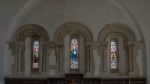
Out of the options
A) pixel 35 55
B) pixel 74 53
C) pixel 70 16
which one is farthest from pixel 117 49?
pixel 35 55

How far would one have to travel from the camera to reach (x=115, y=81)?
1819cm

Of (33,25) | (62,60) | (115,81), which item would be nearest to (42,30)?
(33,25)

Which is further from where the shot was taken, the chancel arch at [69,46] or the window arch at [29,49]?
the window arch at [29,49]

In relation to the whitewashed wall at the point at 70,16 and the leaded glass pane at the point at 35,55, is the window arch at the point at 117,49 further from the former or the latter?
the leaded glass pane at the point at 35,55

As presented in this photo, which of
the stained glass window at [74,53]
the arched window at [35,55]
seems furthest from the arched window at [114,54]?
the arched window at [35,55]

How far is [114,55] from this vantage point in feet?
62.3

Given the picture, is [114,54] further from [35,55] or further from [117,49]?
[35,55]

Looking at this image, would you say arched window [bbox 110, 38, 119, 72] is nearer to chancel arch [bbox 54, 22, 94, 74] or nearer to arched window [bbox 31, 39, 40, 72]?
chancel arch [bbox 54, 22, 94, 74]

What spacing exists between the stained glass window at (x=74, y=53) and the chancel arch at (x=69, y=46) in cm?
12

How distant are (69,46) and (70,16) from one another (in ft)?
6.02

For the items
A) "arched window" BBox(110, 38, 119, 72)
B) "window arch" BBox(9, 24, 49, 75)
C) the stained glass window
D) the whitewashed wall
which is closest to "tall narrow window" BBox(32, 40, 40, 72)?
"window arch" BBox(9, 24, 49, 75)

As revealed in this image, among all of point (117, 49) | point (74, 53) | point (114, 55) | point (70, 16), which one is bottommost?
point (114, 55)

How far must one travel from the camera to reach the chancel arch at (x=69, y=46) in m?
18.7

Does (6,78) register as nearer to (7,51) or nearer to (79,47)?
(7,51)
